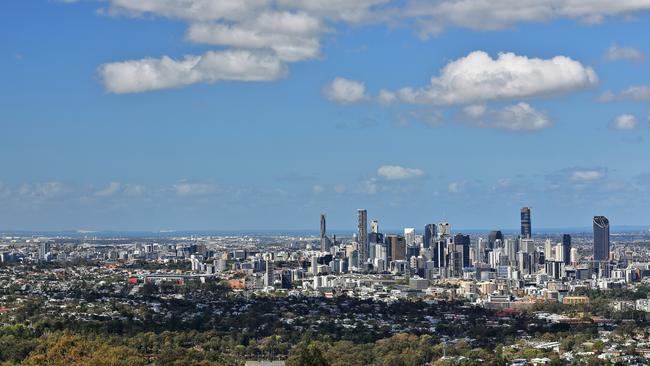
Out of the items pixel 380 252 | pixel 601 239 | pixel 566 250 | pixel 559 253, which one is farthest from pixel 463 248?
pixel 601 239

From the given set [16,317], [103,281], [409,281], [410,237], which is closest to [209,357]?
[16,317]

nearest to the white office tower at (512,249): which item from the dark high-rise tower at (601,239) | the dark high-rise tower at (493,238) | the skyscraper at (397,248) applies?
the dark high-rise tower at (493,238)

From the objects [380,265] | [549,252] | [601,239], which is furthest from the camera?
[549,252]

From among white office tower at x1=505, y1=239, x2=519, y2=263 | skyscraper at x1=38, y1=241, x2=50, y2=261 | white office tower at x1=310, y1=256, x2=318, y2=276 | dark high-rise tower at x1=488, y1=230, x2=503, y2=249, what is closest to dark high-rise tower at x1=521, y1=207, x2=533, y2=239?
dark high-rise tower at x1=488, y1=230, x2=503, y2=249

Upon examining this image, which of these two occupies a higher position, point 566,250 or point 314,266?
point 566,250

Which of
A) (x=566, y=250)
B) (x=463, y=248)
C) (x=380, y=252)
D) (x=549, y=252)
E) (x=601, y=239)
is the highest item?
(x=601, y=239)

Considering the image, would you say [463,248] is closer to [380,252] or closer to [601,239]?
[380,252]

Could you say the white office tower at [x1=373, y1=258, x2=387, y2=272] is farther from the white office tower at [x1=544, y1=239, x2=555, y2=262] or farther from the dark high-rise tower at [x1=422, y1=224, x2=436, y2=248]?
the white office tower at [x1=544, y1=239, x2=555, y2=262]
